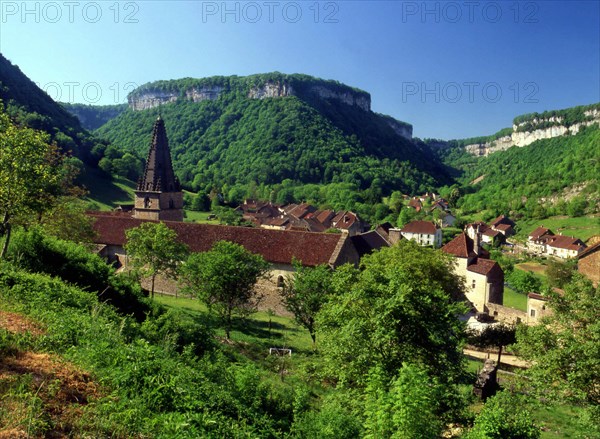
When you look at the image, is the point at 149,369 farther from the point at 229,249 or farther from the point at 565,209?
the point at 565,209

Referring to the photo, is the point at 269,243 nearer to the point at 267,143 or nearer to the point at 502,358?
the point at 502,358

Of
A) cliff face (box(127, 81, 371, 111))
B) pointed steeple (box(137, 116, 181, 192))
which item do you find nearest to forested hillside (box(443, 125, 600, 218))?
cliff face (box(127, 81, 371, 111))

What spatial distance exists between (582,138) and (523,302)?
17479 cm

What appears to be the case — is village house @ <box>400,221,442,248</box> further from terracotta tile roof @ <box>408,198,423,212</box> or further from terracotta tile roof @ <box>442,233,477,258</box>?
terracotta tile roof @ <box>408,198,423,212</box>

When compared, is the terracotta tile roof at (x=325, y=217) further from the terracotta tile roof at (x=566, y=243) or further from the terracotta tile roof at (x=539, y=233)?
the terracotta tile roof at (x=566, y=243)

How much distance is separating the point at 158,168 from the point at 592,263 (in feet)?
122

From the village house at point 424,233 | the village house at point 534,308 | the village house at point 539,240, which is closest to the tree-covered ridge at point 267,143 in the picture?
the village house at point 539,240

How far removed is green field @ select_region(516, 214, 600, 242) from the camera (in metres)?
98.9

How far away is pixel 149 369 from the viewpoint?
7711 mm

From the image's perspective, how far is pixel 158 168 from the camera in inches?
1671

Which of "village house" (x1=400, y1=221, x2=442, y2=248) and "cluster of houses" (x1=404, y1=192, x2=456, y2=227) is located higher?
"cluster of houses" (x1=404, y1=192, x2=456, y2=227)

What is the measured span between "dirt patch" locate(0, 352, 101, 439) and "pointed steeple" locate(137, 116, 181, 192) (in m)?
35.9

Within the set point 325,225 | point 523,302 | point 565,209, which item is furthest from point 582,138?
point 523,302

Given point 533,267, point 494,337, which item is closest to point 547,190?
point 533,267
